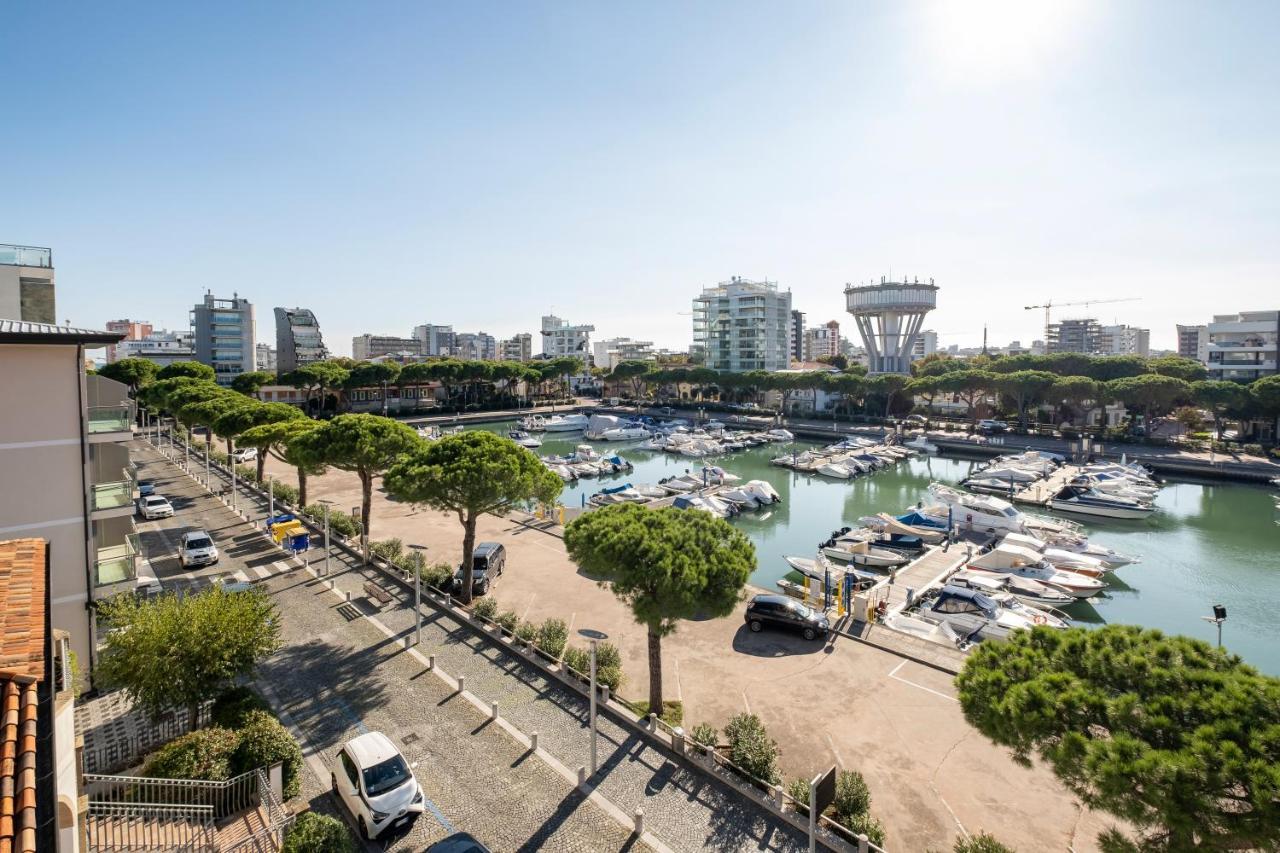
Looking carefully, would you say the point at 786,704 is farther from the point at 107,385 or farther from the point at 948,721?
the point at 107,385

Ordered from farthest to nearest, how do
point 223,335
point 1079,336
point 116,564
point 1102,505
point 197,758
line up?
point 1079,336 → point 223,335 → point 1102,505 → point 116,564 → point 197,758

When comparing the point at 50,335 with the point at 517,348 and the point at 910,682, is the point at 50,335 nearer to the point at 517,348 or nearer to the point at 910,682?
the point at 910,682

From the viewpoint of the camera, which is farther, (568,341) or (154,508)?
(568,341)

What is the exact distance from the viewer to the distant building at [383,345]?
175m

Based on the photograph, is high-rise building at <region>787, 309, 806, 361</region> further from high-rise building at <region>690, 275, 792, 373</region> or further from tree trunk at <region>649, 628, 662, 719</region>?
tree trunk at <region>649, 628, 662, 719</region>

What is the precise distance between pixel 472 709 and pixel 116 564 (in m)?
10.2

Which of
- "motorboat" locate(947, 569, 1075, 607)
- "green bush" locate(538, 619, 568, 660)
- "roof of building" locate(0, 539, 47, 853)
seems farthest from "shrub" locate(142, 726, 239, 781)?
"motorboat" locate(947, 569, 1075, 607)

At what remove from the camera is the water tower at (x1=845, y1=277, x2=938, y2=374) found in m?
105

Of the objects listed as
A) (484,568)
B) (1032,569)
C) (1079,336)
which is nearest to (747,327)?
(1032,569)

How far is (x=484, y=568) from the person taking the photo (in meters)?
21.7

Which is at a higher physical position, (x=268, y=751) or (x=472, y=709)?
(x=268, y=751)

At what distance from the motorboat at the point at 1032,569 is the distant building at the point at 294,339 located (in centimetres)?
9972

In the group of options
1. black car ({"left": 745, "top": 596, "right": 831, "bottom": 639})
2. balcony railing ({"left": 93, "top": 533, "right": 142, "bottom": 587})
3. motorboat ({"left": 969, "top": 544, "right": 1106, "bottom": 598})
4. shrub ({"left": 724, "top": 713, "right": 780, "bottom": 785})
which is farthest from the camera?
motorboat ({"left": 969, "top": 544, "right": 1106, "bottom": 598})

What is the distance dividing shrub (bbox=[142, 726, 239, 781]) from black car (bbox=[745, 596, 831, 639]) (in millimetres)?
12332
